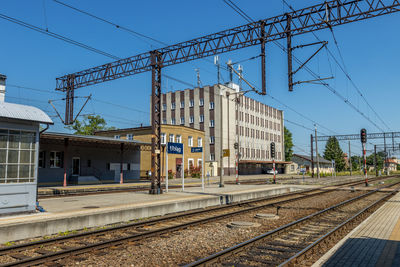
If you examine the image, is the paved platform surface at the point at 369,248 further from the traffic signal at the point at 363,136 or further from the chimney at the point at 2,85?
the traffic signal at the point at 363,136

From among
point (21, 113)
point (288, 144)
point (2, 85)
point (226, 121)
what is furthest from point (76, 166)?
point (288, 144)

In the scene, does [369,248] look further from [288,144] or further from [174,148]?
[288,144]

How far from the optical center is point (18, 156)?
10109mm

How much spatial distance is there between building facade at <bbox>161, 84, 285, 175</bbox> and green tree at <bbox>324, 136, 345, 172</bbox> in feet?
118

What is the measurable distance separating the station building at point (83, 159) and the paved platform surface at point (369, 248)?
22.9 metres

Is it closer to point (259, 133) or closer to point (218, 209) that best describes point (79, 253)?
point (218, 209)

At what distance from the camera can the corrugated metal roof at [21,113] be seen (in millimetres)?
9734

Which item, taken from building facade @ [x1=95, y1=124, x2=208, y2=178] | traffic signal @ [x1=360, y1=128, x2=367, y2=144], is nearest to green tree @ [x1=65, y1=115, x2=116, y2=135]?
building facade @ [x1=95, y1=124, x2=208, y2=178]

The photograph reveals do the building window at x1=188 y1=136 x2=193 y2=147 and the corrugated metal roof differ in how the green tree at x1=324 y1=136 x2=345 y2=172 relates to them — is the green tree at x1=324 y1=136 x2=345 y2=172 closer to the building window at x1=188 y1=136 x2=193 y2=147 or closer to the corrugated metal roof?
the building window at x1=188 y1=136 x2=193 y2=147

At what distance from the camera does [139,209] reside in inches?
483

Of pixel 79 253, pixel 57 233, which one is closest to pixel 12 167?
pixel 57 233

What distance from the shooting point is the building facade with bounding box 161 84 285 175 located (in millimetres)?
56719

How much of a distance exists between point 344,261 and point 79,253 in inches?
224

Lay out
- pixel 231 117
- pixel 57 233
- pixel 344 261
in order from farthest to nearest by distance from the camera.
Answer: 1. pixel 231 117
2. pixel 57 233
3. pixel 344 261
